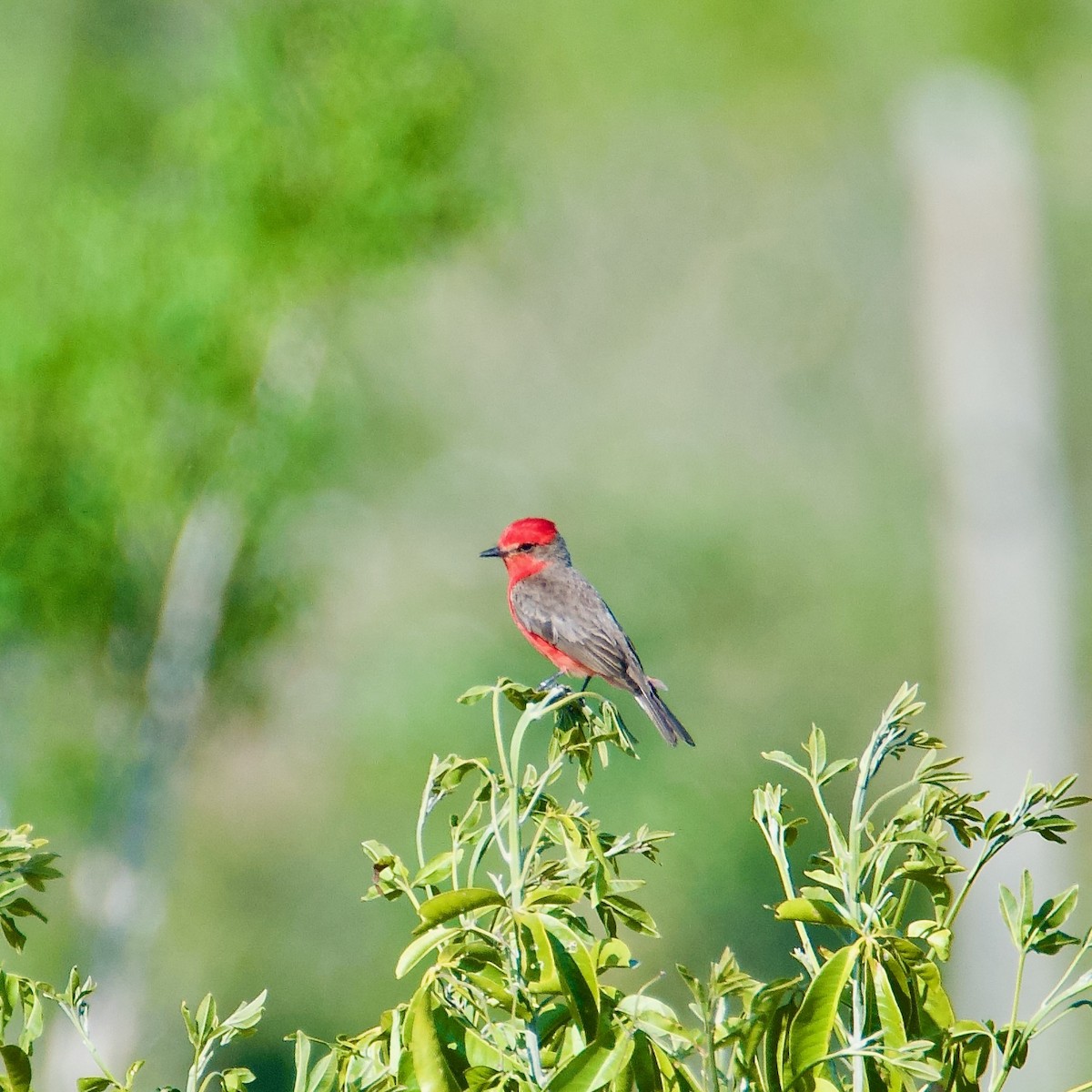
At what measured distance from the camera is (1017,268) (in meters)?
11.2

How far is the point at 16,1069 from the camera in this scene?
1.52 meters

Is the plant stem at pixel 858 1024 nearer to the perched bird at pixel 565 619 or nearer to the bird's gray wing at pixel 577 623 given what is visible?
the perched bird at pixel 565 619

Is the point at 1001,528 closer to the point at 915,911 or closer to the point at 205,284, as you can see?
the point at 915,911

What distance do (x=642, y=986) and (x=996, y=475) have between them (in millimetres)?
10077

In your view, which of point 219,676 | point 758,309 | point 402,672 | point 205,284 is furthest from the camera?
point 758,309

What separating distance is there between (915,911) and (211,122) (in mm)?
8335

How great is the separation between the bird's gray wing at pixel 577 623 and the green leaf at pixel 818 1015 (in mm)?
2728

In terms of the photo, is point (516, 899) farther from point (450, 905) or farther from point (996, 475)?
point (996, 475)

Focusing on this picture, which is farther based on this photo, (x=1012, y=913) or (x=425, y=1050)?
(x=1012, y=913)

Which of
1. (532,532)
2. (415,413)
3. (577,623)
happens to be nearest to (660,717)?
(577,623)

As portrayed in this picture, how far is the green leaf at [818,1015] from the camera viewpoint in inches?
54.1

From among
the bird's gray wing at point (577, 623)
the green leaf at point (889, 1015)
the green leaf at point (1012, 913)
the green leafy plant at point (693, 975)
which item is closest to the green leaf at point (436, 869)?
the green leafy plant at point (693, 975)

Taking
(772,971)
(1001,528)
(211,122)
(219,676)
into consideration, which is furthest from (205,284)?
(772,971)

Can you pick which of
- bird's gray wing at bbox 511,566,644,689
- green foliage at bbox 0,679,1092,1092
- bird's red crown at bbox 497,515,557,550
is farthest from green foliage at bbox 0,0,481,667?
green foliage at bbox 0,679,1092,1092
